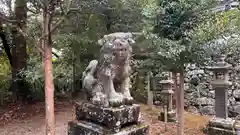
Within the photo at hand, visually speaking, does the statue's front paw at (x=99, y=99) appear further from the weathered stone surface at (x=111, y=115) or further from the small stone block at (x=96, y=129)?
the small stone block at (x=96, y=129)

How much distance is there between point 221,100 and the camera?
12.9ft

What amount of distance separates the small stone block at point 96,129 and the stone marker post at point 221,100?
252 cm

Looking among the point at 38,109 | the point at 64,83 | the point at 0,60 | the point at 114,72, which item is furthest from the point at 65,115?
the point at 114,72

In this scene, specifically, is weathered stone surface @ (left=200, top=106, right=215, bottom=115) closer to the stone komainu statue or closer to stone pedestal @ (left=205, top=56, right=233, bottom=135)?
stone pedestal @ (left=205, top=56, right=233, bottom=135)

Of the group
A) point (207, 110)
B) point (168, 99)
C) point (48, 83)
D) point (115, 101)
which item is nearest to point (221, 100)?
point (168, 99)

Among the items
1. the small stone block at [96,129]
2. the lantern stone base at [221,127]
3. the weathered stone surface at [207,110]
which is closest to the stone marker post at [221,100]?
the lantern stone base at [221,127]

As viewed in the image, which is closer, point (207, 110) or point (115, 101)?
point (115, 101)

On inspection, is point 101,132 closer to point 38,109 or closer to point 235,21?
point 235,21

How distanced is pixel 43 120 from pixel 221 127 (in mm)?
3948

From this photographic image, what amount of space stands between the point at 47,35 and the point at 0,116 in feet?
11.8

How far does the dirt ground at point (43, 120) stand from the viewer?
4.33 metres

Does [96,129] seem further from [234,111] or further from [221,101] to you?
[234,111]

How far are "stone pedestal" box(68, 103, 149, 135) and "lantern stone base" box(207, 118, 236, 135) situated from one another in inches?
101

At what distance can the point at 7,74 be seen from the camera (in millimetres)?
6832
